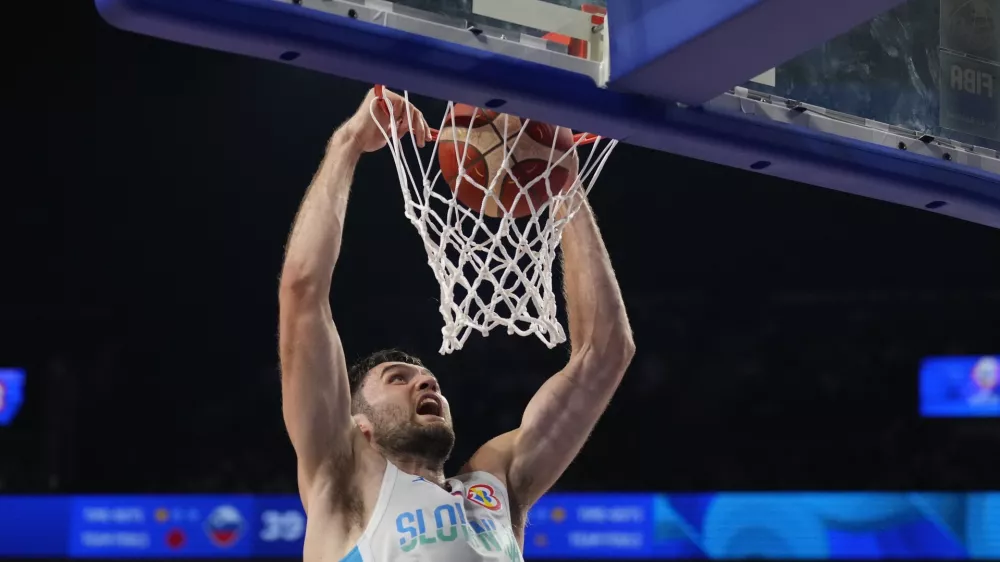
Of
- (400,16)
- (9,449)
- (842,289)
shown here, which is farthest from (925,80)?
(9,449)

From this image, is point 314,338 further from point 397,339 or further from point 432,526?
point 397,339

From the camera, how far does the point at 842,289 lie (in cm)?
704

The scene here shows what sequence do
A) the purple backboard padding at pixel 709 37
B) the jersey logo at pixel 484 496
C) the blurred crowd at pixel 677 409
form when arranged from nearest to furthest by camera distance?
1. the purple backboard padding at pixel 709 37
2. the jersey logo at pixel 484 496
3. the blurred crowd at pixel 677 409

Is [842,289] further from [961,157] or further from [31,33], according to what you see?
[31,33]

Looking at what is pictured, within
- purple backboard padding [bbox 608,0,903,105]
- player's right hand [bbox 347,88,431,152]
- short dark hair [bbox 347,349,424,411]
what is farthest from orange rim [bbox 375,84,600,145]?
short dark hair [bbox 347,349,424,411]

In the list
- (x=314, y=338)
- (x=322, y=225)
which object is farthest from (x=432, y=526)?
(x=322, y=225)

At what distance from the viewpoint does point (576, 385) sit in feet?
10.7

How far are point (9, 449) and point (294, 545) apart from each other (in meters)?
1.97

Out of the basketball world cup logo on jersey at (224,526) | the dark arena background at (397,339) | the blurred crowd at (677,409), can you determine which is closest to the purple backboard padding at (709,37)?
the dark arena background at (397,339)

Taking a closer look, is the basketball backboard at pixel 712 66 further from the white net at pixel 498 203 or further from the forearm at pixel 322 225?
the forearm at pixel 322 225

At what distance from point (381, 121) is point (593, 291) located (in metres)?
0.76

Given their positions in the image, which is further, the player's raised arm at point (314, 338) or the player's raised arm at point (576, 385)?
the player's raised arm at point (576, 385)

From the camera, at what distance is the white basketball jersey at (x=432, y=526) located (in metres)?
2.80

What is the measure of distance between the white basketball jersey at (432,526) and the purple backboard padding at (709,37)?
3.62 ft
